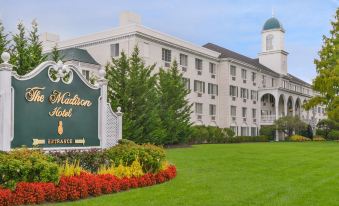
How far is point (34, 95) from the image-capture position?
12.6 metres

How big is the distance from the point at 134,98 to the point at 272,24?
48.9m

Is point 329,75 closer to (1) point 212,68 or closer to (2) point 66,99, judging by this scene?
(1) point 212,68

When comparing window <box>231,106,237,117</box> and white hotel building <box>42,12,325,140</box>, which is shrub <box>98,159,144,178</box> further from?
window <box>231,106,237,117</box>

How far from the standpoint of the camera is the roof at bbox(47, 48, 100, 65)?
128 feet

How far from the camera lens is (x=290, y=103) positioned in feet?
236

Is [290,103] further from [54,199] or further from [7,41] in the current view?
[54,199]

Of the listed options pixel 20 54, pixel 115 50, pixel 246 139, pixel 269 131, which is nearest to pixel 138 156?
pixel 20 54

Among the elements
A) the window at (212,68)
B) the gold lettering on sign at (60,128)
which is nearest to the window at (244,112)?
the window at (212,68)

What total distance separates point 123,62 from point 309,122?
1930 inches

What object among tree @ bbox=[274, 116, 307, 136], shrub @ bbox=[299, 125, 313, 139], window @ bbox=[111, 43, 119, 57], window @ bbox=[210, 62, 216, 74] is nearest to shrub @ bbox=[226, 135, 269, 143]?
tree @ bbox=[274, 116, 307, 136]

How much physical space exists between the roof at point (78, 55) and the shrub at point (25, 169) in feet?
97.3

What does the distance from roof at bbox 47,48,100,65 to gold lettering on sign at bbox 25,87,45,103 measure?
26.3 meters

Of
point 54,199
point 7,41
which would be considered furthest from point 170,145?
point 54,199

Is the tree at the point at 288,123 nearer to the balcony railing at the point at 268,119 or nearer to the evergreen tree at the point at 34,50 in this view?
the balcony railing at the point at 268,119
